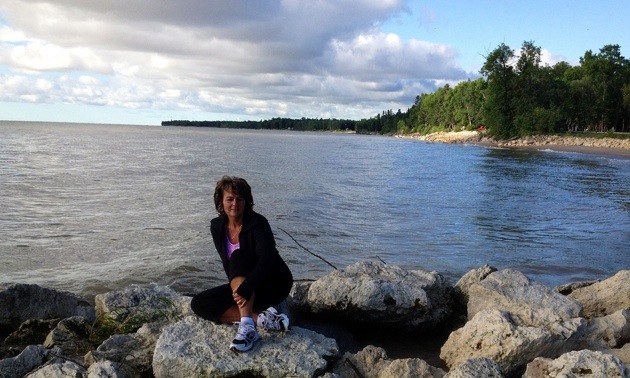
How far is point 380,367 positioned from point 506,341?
4.33 ft

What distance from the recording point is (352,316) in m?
6.67

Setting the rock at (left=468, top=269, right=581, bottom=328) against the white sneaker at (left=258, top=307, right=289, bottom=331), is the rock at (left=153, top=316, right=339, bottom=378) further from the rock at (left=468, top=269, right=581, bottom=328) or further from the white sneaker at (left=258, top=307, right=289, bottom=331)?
the rock at (left=468, top=269, right=581, bottom=328)

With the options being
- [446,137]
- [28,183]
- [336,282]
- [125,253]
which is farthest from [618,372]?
[446,137]

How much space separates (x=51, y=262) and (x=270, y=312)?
25.4 ft

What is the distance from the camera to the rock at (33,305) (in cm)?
→ 668

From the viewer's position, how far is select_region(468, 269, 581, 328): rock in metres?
5.79

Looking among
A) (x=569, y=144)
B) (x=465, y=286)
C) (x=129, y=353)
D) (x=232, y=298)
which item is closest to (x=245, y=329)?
(x=232, y=298)

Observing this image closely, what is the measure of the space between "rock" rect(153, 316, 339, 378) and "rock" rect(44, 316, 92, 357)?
1272mm

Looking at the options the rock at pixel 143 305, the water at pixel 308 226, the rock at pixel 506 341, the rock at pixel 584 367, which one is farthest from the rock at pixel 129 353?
the water at pixel 308 226

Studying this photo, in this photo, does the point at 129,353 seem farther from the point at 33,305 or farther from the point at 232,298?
the point at 33,305

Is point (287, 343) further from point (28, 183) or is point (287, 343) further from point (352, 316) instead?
point (28, 183)

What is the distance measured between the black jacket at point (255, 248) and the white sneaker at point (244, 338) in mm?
315

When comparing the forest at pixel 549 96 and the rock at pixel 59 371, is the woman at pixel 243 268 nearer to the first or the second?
the rock at pixel 59 371

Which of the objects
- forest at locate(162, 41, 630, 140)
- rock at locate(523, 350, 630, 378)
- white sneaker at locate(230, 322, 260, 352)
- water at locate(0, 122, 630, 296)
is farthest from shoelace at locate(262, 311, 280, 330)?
forest at locate(162, 41, 630, 140)
